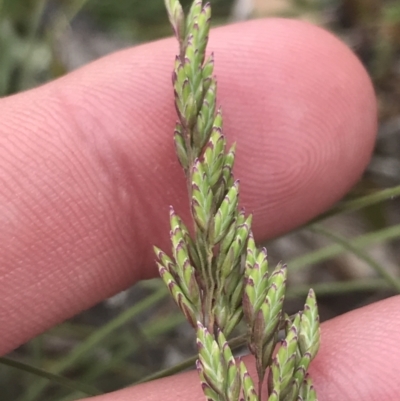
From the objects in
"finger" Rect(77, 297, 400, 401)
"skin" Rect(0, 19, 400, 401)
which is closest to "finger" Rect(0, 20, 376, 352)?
"skin" Rect(0, 19, 400, 401)

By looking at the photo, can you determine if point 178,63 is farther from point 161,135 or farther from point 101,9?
point 101,9

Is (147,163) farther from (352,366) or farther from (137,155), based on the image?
(352,366)

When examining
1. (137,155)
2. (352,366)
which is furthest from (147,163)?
(352,366)

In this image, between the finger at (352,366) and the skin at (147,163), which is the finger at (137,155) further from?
the finger at (352,366)

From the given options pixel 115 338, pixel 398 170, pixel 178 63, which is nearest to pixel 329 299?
pixel 398 170

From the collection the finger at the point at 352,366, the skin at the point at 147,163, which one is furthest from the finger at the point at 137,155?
the finger at the point at 352,366

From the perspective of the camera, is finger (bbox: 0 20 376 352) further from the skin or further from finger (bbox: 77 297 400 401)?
finger (bbox: 77 297 400 401)

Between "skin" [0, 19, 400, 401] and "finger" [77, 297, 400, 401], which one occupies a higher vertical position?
"skin" [0, 19, 400, 401]
